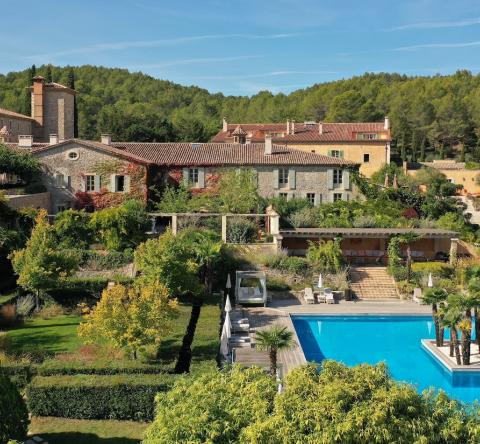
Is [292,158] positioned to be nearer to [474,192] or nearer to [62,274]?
[62,274]

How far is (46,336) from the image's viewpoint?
20.7 m

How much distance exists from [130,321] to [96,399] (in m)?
2.82

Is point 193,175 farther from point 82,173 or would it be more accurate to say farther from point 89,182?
point 82,173

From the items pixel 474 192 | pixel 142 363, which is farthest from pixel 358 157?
pixel 142 363

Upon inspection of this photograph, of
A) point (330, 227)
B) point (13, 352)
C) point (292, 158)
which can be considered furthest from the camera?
point (292, 158)

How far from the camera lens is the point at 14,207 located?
30828 millimetres

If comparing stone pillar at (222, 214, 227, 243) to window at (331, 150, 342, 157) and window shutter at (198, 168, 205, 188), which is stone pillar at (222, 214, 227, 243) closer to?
window shutter at (198, 168, 205, 188)

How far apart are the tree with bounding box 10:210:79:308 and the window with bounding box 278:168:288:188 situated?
18.0 metres

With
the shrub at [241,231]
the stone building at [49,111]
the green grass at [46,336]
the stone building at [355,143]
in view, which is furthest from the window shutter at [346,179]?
the stone building at [49,111]

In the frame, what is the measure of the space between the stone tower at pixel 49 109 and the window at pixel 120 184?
2499 cm

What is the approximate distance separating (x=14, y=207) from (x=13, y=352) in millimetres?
14466

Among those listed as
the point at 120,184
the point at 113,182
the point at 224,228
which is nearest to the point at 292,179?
the point at 224,228

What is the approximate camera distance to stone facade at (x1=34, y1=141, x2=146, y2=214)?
36844 millimetres

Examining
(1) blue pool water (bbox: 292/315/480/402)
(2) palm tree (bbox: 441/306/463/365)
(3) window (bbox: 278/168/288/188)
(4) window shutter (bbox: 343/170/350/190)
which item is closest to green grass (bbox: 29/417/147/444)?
(1) blue pool water (bbox: 292/315/480/402)
